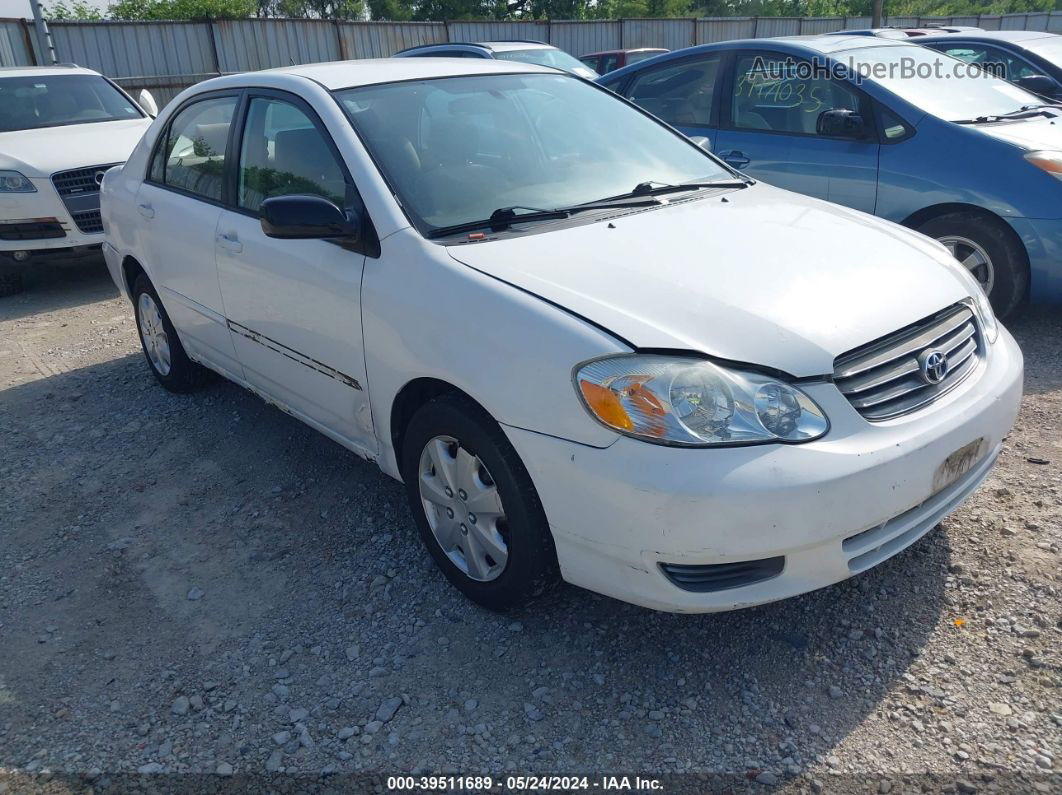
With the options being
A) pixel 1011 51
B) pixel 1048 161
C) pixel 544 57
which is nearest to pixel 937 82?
pixel 1048 161

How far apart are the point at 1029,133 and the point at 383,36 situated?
17520 millimetres

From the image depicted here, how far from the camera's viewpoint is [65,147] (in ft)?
25.1

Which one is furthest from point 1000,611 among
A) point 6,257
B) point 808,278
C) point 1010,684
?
point 6,257

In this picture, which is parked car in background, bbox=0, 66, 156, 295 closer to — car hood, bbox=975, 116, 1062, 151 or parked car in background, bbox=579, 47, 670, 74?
car hood, bbox=975, 116, 1062, 151

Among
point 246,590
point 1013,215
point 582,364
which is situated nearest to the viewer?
point 582,364

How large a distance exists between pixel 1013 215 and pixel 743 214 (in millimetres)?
2577

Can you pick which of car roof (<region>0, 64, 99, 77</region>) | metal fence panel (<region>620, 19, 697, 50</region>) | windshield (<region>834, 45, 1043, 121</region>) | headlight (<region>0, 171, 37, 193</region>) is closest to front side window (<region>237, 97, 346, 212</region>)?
windshield (<region>834, 45, 1043, 121</region>)

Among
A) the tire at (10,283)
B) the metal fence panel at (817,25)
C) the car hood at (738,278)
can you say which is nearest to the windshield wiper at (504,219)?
the car hood at (738,278)

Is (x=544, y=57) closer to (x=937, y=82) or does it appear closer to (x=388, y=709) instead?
(x=937, y=82)

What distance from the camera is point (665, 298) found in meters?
2.53

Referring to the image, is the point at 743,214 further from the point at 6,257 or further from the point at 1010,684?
the point at 6,257

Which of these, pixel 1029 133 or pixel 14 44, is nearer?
pixel 1029 133

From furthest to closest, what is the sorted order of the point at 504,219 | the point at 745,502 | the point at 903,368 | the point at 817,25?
the point at 817,25 → the point at 504,219 → the point at 903,368 → the point at 745,502

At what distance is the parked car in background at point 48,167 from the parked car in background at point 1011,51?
762 cm
